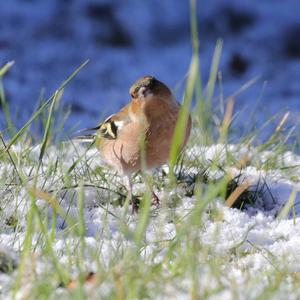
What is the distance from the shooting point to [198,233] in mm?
2209

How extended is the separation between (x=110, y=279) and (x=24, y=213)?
0.97 metres

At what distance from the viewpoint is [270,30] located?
32.7 feet

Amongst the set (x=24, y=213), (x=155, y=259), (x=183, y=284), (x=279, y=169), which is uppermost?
(x=279, y=169)

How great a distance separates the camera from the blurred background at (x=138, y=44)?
29.1 ft

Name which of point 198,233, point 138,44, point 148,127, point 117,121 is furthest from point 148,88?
point 138,44

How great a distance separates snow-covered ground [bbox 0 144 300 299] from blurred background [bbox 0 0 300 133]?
17.0 ft

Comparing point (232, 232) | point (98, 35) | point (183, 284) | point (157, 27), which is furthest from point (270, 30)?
point (183, 284)

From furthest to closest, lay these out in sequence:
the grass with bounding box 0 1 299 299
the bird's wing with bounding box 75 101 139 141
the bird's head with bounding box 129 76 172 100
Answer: the bird's wing with bounding box 75 101 139 141 → the bird's head with bounding box 129 76 172 100 → the grass with bounding box 0 1 299 299

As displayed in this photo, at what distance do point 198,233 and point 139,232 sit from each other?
0.56 meters

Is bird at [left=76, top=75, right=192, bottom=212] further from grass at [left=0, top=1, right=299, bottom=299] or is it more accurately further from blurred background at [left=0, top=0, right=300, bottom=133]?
blurred background at [left=0, top=0, right=300, bottom=133]

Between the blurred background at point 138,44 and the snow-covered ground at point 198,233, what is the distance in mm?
5188

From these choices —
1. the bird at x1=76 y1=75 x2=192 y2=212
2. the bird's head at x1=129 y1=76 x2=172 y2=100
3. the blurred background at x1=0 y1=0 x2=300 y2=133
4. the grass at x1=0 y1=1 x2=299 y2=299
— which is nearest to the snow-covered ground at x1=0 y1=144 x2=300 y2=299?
the grass at x1=0 y1=1 x2=299 y2=299

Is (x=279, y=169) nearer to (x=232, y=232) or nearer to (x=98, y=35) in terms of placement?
(x=232, y=232)

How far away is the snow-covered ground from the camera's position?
6.02 ft
